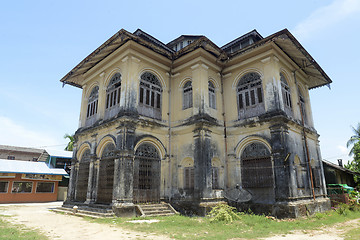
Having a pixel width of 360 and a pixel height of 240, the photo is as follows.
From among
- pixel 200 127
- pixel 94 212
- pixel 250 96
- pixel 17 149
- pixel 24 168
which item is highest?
pixel 17 149

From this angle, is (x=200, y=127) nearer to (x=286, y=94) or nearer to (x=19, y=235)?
(x=286, y=94)

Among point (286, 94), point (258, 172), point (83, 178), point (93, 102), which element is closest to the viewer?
point (258, 172)

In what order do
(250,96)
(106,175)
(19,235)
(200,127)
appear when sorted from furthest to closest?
1. (250,96)
2. (106,175)
3. (200,127)
4. (19,235)

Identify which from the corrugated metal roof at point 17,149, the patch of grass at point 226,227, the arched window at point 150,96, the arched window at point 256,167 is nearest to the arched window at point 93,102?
the arched window at point 150,96

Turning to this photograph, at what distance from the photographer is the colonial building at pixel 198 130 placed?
442 inches

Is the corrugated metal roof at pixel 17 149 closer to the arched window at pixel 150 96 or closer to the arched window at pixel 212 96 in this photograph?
the arched window at pixel 150 96

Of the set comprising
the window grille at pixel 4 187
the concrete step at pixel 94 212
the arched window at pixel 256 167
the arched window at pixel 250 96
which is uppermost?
the arched window at pixel 250 96

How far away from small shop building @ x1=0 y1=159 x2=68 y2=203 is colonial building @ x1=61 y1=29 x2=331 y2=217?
8.31 meters

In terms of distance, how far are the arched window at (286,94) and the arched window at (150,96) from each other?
21.4 feet

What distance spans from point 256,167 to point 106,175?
7.29 m

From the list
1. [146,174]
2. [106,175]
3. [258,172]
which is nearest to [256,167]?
[258,172]

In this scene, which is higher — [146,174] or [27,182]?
[146,174]

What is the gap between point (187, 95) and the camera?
13.4 m

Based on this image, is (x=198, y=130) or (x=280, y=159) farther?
(x=198, y=130)
